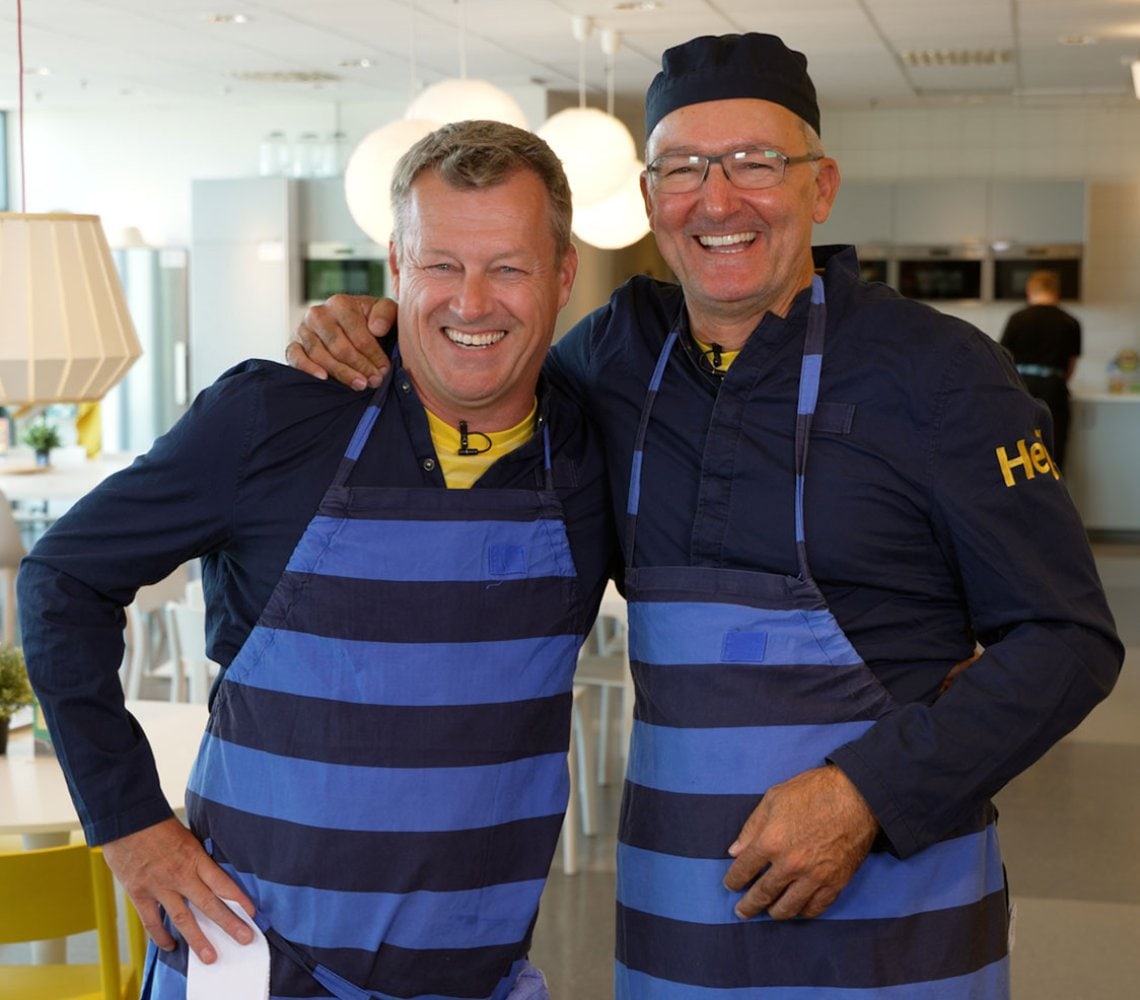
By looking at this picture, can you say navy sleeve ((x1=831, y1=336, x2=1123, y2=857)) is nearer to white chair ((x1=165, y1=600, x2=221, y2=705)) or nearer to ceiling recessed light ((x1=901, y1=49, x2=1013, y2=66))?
white chair ((x1=165, y1=600, x2=221, y2=705))

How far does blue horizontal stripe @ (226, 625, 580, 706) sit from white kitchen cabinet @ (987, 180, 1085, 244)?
1003cm

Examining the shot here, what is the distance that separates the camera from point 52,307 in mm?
3162

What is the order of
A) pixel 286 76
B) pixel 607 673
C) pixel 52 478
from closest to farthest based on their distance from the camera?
pixel 607 673, pixel 52 478, pixel 286 76


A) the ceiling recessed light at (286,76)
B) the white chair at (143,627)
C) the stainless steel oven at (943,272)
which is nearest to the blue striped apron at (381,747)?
the white chair at (143,627)

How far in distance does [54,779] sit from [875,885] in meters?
1.99

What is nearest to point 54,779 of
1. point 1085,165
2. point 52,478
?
point 52,478

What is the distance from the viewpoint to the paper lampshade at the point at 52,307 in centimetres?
314

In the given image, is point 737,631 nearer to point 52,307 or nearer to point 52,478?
point 52,307

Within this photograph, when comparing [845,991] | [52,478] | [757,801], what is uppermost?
[52,478]

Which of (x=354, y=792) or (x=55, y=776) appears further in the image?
(x=55, y=776)

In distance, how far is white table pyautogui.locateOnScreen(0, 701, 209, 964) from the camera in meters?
2.93

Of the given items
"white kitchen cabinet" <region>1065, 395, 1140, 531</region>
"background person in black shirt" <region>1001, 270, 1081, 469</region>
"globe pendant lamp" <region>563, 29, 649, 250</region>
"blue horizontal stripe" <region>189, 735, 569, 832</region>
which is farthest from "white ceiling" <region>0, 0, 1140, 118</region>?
"blue horizontal stripe" <region>189, 735, 569, 832</region>

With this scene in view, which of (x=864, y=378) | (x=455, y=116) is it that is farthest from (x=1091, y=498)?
(x=864, y=378)

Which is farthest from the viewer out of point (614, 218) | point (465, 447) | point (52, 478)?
point (52, 478)
